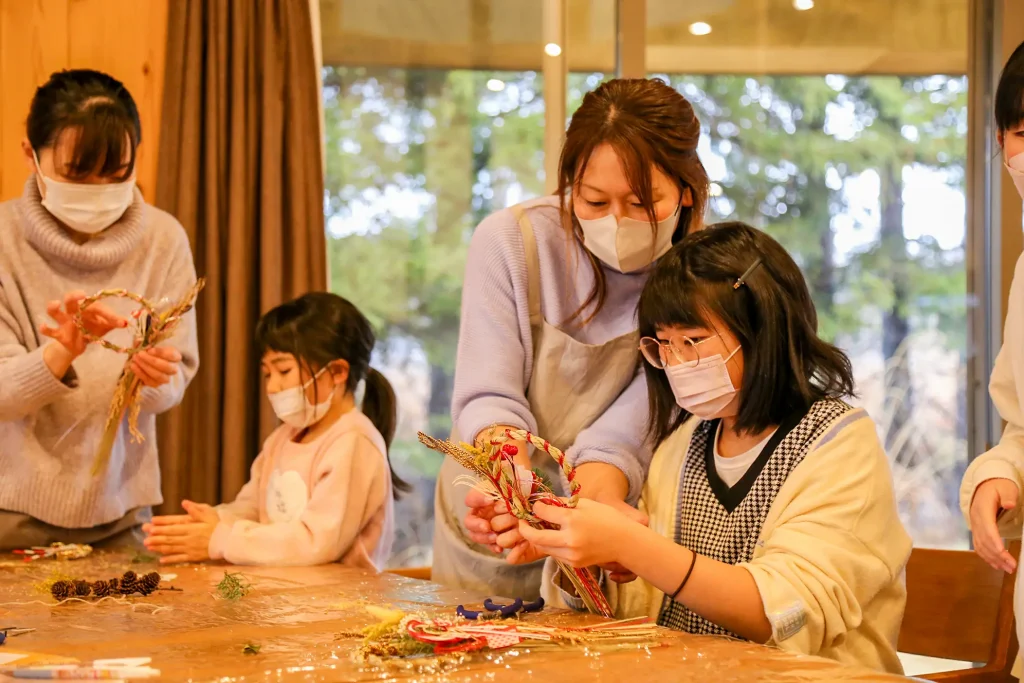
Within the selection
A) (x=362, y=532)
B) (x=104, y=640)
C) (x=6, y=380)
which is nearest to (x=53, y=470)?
(x=6, y=380)

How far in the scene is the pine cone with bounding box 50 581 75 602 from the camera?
1.75m

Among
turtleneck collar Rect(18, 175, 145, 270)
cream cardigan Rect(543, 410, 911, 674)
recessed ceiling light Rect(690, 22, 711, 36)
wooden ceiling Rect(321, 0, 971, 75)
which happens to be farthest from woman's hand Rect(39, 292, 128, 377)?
recessed ceiling light Rect(690, 22, 711, 36)

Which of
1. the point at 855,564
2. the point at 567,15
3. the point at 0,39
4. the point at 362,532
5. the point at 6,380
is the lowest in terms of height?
the point at 362,532

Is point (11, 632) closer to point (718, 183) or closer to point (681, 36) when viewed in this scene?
point (718, 183)

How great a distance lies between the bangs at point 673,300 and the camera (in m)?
1.69

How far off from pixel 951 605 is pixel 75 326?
75.1 inches

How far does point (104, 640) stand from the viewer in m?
1.46

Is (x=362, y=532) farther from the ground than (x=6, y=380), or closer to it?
closer to it

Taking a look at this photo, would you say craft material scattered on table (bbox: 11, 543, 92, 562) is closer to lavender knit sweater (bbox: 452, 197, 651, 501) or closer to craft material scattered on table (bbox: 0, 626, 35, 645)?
craft material scattered on table (bbox: 0, 626, 35, 645)

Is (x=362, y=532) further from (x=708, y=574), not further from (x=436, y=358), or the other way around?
(x=436, y=358)

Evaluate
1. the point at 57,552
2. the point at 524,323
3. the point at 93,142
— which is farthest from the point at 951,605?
the point at 93,142

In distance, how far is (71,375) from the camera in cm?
235

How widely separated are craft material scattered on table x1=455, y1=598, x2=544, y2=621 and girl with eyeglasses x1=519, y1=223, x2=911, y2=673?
8cm

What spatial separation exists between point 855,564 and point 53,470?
1.77 m
